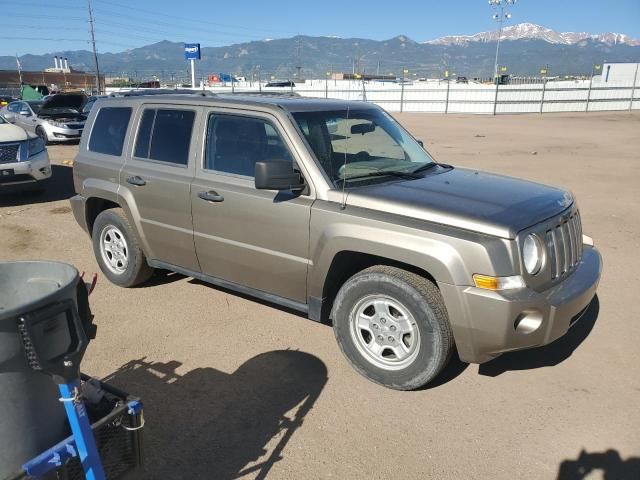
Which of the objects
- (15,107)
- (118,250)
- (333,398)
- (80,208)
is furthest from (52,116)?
(333,398)

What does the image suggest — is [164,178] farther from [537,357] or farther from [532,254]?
[537,357]

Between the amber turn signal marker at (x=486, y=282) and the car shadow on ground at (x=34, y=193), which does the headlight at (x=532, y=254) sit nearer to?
the amber turn signal marker at (x=486, y=282)

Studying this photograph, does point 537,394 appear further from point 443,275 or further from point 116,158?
point 116,158

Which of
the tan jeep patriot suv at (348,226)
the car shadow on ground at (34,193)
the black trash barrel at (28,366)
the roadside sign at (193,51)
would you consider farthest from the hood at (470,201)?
the roadside sign at (193,51)

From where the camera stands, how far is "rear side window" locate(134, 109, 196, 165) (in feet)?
15.3

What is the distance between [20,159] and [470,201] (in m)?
8.41

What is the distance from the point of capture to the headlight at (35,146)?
370 inches

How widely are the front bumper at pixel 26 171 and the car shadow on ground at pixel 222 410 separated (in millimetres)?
6665

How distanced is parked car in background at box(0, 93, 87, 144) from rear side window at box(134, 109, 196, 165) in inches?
565

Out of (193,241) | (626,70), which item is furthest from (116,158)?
(626,70)

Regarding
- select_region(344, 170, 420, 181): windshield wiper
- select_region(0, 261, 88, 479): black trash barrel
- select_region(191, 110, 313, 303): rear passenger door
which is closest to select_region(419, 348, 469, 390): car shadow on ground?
select_region(191, 110, 313, 303): rear passenger door

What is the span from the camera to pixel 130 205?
501cm

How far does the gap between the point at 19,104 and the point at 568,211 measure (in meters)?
19.9

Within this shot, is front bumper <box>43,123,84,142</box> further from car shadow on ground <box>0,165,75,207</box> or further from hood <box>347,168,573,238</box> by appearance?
hood <box>347,168,573,238</box>
